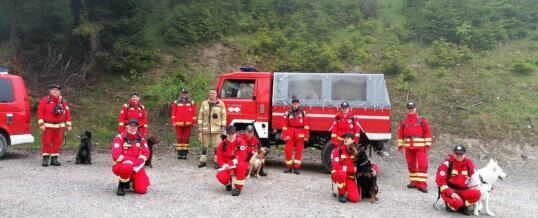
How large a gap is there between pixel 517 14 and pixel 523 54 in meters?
3.60

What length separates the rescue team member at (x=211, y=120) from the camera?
10.4 meters

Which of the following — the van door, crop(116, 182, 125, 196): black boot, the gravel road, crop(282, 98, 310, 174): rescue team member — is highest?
the van door

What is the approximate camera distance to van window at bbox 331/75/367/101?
10.4m

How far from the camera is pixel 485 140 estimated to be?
13656 mm

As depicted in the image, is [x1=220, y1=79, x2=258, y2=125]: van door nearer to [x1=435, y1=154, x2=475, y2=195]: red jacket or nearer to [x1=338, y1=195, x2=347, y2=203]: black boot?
[x1=338, y1=195, x2=347, y2=203]: black boot

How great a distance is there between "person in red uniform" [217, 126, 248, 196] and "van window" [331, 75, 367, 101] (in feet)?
10.2

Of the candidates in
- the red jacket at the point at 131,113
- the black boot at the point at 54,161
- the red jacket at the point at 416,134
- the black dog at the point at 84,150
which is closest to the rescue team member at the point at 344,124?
the red jacket at the point at 416,134

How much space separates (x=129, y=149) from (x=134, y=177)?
492 mm

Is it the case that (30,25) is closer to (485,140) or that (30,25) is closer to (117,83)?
(117,83)

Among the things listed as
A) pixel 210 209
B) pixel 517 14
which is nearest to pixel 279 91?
pixel 210 209

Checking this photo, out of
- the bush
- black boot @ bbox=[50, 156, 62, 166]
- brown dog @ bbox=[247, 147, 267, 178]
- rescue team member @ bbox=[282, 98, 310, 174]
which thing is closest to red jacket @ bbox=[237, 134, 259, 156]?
brown dog @ bbox=[247, 147, 267, 178]

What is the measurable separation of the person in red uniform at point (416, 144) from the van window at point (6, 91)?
8.77 meters

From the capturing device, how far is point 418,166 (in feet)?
29.9

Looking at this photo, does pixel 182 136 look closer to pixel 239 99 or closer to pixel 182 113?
pixel 182 113
